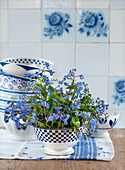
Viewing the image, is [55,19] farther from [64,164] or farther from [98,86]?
[64,164]

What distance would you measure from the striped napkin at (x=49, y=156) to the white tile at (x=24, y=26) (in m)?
1.00

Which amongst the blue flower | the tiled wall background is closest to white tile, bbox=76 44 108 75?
the tiled wall background

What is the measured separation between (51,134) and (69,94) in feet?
0.47

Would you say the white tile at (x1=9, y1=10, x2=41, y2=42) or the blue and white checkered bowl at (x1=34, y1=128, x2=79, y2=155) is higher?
the white tile at (x1=9, y1=10, x2=41, y2=42)

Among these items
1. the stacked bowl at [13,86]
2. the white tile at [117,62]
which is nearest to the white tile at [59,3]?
the white tile at [117,62]

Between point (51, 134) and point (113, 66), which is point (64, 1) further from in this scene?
point (51, 134)

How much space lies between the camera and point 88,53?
2.10 meters

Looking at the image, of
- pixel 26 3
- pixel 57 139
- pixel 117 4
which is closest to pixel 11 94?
pixel 57 139

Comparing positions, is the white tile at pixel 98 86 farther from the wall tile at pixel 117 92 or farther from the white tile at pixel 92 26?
the white tile at pixel 92 26

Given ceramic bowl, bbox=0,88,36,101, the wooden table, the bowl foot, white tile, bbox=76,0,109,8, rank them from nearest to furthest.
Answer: the wooden table → the bowl foot → ceramic bowl, bbox=0,88,36,101 → white tile, bbox=76,0,109,8

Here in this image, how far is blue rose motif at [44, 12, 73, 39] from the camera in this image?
2.06 m

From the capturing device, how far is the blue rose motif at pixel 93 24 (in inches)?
81.0

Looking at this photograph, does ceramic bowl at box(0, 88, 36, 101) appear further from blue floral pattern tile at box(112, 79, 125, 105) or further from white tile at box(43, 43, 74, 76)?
blue floral pattern tile at box(112, 79, 125, 105)

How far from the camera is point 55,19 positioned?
206 centimetres
